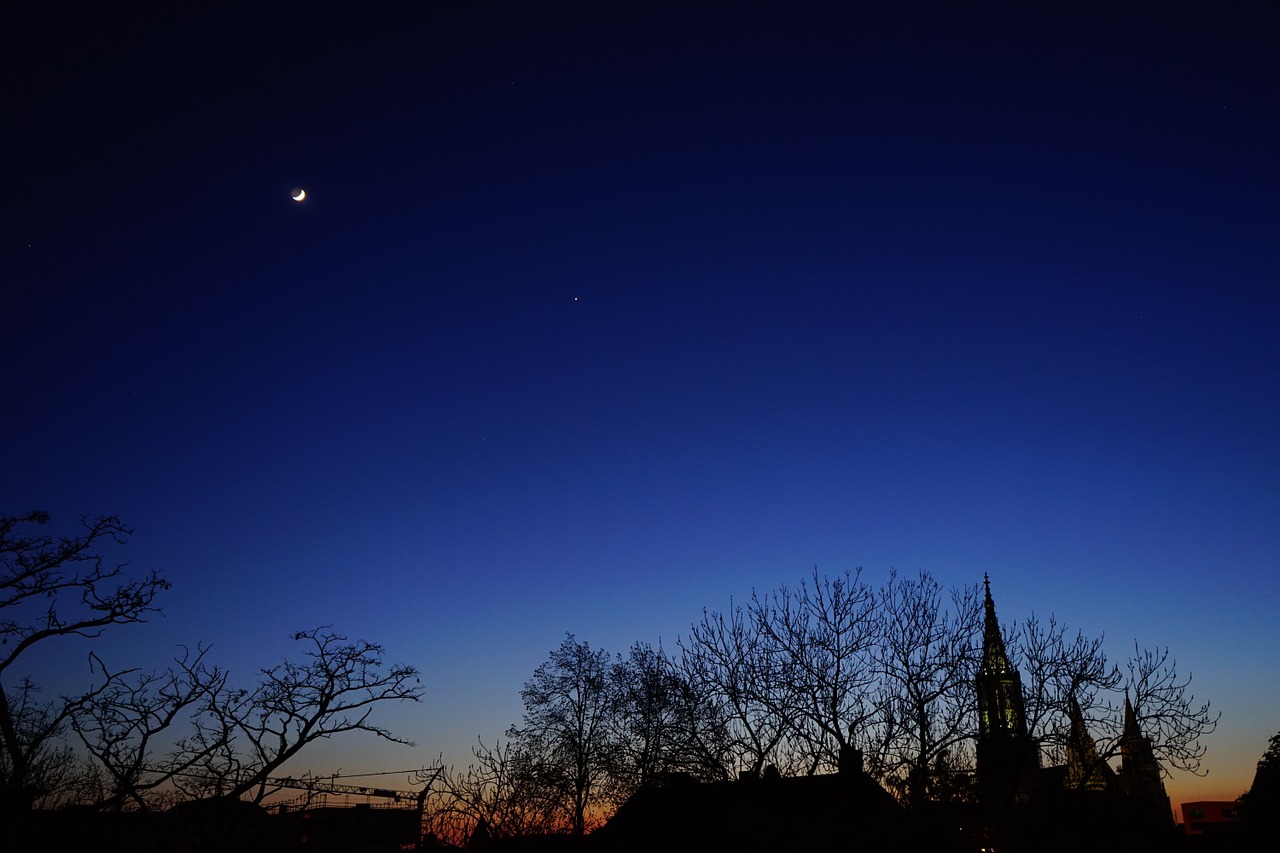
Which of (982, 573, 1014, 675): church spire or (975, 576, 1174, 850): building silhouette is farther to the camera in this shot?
(982, 573, 1014, 675): church spire

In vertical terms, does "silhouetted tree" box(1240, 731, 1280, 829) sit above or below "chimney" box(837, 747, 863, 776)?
below

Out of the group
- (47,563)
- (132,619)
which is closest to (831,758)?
(132,619)

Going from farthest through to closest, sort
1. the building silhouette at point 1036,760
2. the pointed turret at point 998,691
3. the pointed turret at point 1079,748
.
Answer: the pointed turret at point 998,691 < the pointed turret at point 1079,748 < the building silhouette at point 1036,760

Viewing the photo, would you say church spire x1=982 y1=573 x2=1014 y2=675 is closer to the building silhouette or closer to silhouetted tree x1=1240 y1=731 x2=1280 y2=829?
the building silhouette

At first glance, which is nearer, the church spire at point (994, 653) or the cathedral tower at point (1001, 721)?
the cathedral tower at point (1001, 721)

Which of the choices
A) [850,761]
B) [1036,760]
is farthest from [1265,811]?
[850,761]

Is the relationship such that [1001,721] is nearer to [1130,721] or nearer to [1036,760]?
[1036,760]

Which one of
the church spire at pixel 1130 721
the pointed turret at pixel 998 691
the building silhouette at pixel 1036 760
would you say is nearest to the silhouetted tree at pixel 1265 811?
the building silhouette at pixel 1036 760

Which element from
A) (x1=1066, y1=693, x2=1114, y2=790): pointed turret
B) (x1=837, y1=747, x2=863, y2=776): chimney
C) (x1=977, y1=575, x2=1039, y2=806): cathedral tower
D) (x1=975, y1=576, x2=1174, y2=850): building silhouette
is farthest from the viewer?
(x1=1066, y1=693, x2=1114, y2=790): pointed turret

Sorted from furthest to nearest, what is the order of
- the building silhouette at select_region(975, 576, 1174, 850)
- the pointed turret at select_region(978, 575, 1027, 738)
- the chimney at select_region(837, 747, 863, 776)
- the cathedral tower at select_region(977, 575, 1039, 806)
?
the pointed turret at select_region(978, 575, 1027, 738) → the cathedral tower at select_region(977, 575, 1039, 806) → the chimney at select_region(837, 747, 863, 776) → the building silhouette at select_region(975, 576, 1174, 850)

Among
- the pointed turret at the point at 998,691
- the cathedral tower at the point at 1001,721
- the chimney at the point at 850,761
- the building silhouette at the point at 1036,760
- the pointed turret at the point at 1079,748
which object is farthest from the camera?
the pointed turret at the point at 998,691

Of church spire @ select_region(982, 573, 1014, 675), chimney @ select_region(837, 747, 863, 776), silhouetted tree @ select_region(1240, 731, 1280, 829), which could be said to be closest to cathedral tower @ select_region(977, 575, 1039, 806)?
church spire @ select_region(982, 573, 1014, 675)

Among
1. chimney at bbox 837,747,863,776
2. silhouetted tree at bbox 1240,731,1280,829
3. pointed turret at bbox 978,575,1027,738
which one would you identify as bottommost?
silhouetted tree at bbox 1240,731,1280,829

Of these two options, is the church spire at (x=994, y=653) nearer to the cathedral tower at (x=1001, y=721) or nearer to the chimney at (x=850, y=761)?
the cathedral tower at (x=1001, y=721)
